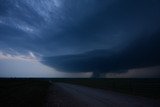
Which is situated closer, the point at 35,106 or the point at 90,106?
the point at 90,106

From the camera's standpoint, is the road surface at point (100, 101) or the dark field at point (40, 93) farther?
the dark field at point (40, 93)

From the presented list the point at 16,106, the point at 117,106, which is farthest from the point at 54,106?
the point at 117,106

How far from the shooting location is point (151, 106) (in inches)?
549

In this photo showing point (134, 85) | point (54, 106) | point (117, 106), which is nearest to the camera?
point (117, 106)

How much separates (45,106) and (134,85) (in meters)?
22.1

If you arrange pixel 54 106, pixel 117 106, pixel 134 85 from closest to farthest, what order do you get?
pixel 117 106
pixel 54 106
pixel 134 85

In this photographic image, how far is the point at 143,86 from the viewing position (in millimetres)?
34500

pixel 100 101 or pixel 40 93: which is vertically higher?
pixel 40 93

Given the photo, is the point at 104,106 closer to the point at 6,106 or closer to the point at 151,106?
the point at 151,106

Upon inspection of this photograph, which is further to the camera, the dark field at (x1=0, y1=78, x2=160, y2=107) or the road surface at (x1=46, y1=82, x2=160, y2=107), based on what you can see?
the dark field at (x1=0, y1=78, x2=160, y2=107)

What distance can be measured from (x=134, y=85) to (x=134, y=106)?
2003 cm

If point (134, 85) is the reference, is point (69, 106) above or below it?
below

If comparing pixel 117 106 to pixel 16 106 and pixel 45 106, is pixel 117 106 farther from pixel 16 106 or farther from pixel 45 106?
pixel 16 106

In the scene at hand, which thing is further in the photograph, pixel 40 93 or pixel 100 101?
pixel 40 93
